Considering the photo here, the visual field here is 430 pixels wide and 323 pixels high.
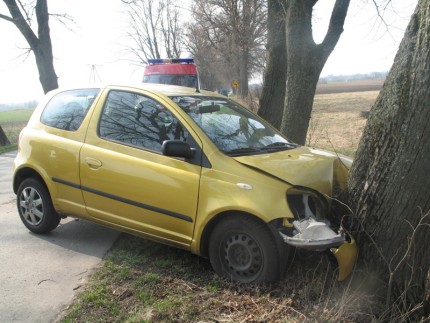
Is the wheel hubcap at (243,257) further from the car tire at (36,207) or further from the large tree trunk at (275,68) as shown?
the large tree trunk at (275,68)

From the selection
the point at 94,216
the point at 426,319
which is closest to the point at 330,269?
the point at 426,319

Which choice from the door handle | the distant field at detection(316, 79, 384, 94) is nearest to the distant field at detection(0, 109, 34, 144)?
the door handle

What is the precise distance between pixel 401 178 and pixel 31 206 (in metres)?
4.17

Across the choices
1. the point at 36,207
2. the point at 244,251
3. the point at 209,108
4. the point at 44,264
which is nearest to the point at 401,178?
the point at 244,251

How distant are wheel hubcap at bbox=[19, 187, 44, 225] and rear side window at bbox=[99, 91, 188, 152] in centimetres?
135

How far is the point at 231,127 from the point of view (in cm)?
442

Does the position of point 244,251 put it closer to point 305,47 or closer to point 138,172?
point 138,172

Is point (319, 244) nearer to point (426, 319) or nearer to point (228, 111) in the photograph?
point (426, 319)

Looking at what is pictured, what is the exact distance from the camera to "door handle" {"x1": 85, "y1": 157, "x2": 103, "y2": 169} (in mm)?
4395

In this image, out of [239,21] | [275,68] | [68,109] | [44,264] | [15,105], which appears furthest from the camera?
[15,105]

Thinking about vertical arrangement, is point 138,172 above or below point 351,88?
below

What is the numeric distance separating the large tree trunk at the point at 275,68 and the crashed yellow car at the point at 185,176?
3406mm

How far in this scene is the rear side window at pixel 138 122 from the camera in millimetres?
4152

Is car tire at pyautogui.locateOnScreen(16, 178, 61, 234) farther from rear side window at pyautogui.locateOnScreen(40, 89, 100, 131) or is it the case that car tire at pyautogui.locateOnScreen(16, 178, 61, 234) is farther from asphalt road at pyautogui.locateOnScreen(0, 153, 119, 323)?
rear side window at pyautogui.locateOnScreen(40, 89, 100, 131)
